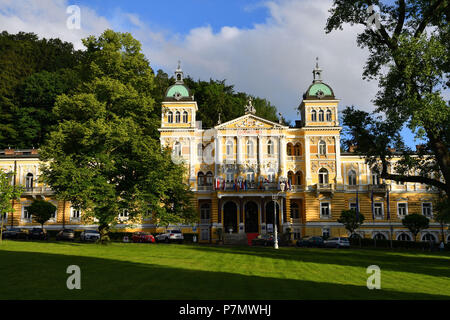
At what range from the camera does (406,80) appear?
2400 cm

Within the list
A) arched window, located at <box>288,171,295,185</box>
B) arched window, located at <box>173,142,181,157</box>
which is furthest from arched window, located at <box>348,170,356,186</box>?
arched window, located at <box>173,142,181,157</box>

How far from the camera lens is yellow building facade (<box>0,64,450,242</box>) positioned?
57.1m

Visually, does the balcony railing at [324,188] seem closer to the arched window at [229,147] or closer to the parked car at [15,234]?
the arched window at [229,147]

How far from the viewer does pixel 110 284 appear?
1327cm

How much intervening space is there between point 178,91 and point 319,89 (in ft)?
62.2

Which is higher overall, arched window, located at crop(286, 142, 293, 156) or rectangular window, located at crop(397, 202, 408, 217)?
arched window, located at crop(286, 142, 293, 156)

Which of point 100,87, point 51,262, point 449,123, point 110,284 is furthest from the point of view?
point 100,87

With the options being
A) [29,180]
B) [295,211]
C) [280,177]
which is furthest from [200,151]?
[29,180]

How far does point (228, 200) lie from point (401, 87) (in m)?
35.2

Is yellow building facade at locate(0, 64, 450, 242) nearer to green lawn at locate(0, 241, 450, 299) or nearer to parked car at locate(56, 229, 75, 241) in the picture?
parked car at locate(56, 229, 75, 241)

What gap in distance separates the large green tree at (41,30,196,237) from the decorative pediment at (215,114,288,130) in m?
20.8

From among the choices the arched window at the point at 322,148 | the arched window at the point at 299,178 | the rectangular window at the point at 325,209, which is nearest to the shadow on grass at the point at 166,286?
the rectangular window at the point at 325,209
